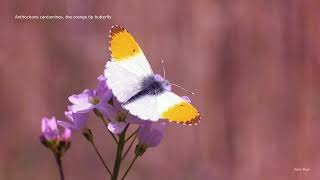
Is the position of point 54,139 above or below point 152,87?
below

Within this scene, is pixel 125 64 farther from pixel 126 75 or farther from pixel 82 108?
pixel 82 108

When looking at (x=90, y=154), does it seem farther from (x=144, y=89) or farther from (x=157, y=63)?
(x=144, y=89)

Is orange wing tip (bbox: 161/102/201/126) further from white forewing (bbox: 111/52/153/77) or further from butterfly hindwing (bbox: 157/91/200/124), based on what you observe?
white forewing (bbox: 111/52/153/77)

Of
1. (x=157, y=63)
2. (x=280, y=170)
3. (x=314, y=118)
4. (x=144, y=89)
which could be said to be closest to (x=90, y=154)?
(x=157, y=63)

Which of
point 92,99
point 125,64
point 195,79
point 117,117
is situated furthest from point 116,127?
point 195,79

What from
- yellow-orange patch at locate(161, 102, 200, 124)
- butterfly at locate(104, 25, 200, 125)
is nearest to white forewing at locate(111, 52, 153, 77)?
butterfly at locate(104, 25, 200, 125)

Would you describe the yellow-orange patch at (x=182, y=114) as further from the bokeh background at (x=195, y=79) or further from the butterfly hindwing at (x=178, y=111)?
the bokeh background at (x=195, y=79)
